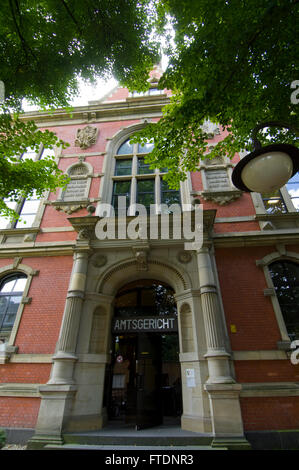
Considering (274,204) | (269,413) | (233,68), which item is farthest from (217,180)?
(269,413)

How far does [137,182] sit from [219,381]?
7788mm

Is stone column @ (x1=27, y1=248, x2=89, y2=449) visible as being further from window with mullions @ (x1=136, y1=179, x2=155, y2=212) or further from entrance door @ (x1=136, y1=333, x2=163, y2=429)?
window with mullions @ (x1=136, y1=179, x2=155, y2=212)

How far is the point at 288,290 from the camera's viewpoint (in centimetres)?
721

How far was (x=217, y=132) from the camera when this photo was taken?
411 inches

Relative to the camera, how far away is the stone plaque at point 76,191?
388 inches

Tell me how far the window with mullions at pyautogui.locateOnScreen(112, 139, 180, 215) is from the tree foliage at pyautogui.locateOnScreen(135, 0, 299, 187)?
9.58 ft

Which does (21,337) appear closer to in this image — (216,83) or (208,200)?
(208,200)

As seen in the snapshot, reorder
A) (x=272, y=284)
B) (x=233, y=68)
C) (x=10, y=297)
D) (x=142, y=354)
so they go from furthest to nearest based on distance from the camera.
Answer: (x=10, y=297) → (x=272, y=284) → (x=142, y=354) → (x=233, y=68)

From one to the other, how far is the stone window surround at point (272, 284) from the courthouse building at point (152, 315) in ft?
0.11

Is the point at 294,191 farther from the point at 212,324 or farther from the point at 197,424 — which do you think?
the point at 197,424

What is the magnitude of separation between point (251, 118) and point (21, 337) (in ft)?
29.9

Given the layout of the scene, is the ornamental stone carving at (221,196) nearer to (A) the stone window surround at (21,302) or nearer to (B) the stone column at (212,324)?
(B) the stone column at (212,324)

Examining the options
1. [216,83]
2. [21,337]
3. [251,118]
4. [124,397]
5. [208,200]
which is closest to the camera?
[216,83]

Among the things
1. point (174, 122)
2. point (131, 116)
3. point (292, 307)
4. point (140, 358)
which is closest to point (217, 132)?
point (131, 116)
